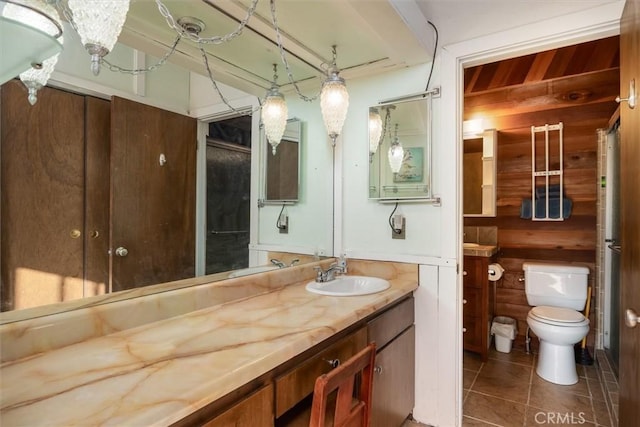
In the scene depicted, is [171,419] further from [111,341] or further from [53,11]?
[53,11]

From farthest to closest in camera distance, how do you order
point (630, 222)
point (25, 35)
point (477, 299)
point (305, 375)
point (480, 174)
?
point (480, 174), point (477, 299), point (630, 222), point (305, 375), point (25, 35)

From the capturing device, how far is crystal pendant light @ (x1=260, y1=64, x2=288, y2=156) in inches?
75.2

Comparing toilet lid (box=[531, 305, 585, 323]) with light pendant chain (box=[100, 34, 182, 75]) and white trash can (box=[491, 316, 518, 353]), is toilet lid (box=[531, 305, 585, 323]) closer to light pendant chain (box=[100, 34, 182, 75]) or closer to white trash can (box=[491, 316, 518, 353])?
white trash can (box=[491, 316, 518, 353])

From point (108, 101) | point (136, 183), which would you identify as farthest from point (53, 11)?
point (136, 183)

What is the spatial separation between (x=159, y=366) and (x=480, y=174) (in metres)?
3.13

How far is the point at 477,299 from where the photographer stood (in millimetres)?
2703

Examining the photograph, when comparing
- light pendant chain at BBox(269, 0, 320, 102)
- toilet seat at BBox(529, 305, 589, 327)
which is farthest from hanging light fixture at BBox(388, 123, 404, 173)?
toilet seat at BBox(529, 305, 589, 327)

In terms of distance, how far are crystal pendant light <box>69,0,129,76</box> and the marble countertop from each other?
86cm

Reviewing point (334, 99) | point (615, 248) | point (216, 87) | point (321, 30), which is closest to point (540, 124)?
point (615, 248)

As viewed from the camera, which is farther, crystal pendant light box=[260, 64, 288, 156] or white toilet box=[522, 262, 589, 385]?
white toilet box=[522, 262, 589, 385]

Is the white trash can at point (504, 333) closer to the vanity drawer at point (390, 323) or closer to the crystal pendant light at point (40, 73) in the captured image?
the vanity drawer at point (390, 323)

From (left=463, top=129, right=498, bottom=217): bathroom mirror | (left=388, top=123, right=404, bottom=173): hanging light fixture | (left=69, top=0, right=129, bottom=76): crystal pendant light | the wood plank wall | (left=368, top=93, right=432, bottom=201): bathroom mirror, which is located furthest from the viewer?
(left=463, top=129, right=498, bottom=217): bathroom mirror

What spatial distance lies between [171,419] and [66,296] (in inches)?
25.8

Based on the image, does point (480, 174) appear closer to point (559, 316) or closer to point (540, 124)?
point (540, 124)
